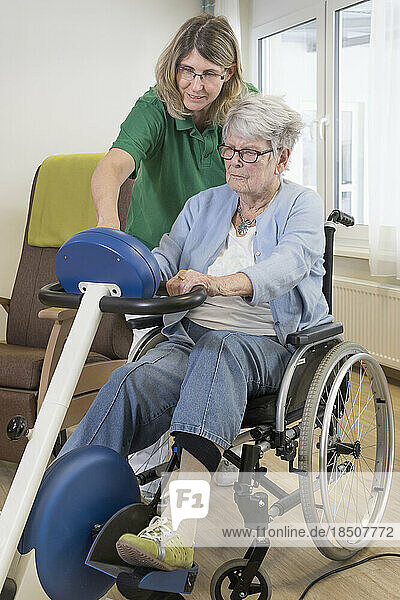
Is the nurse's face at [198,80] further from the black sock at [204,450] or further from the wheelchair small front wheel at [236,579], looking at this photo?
the wheelchair small front wheel at [236,579]

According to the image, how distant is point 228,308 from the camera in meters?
1.87

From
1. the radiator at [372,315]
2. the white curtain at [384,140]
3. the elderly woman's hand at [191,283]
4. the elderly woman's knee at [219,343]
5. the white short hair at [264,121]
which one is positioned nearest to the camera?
the elderly woman's hand at [191,283]

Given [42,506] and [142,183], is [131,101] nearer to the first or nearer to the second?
[142,183]

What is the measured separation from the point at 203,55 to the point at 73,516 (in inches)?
47.7

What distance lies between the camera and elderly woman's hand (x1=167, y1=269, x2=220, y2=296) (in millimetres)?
1553

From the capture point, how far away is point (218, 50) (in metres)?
1.92

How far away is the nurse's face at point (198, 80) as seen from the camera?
75.5 inches

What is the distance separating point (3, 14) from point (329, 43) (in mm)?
1853

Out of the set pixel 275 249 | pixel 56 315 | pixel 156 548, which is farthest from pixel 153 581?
pixel 56 315

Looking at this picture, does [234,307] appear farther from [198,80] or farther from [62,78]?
[62,78]

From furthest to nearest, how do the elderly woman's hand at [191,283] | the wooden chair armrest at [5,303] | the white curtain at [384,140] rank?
the white curtain at [384,140] → the wooden chair armrest at [5,303] → the elderly woman's hand at [191,283]

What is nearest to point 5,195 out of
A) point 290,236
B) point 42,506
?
point 290,236

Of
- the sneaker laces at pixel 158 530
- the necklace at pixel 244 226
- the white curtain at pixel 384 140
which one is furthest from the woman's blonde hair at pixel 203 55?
the white curtain at pixel 384 140

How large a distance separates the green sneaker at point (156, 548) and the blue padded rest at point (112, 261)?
1.51 feet
